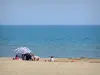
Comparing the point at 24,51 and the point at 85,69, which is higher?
the point at 24,51

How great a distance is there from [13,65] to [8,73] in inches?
26.7

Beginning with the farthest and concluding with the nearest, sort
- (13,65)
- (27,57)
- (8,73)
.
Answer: (27,57) → (13,65) → (8,73)

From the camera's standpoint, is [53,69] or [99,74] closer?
[99,74]

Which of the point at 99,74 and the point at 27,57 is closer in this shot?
the point at 99,74

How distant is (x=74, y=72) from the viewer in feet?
14.4

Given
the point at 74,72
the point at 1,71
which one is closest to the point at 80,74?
the point at 74,72

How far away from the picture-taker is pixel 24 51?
7.07 m

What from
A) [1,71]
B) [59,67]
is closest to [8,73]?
[1,71]

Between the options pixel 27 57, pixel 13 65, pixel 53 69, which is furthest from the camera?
pixel 27 57

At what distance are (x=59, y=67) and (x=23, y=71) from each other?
68 centimetres

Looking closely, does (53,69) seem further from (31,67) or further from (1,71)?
(1,71)

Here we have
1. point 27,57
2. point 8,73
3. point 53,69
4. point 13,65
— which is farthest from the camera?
point 27,57

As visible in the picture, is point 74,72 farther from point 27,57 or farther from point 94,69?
point 27,57

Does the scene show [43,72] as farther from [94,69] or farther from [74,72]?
[94,69]
